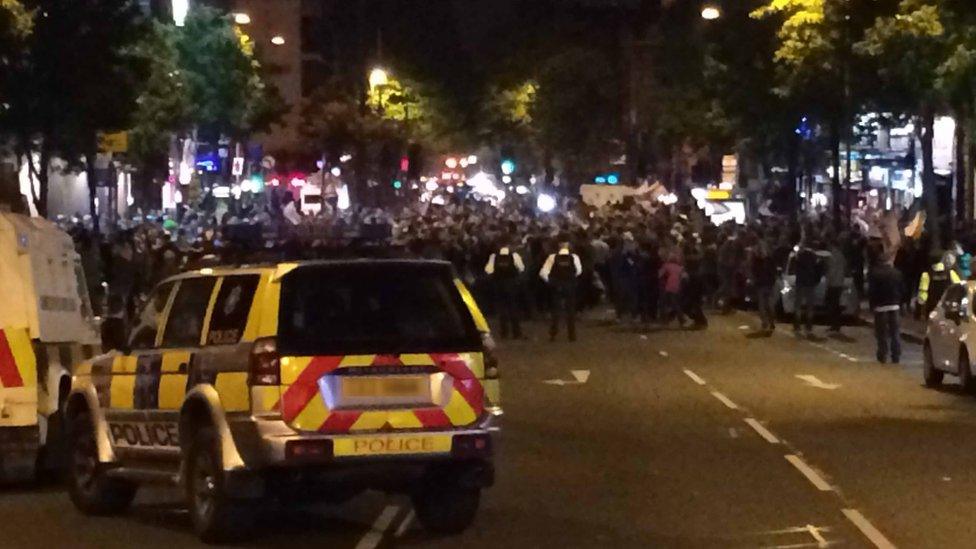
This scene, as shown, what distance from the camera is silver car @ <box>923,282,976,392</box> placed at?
2322cm

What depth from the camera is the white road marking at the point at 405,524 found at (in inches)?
509

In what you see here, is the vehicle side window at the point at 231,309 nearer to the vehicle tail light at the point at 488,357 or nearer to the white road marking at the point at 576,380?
the vehicle tail light at the point at 488,357

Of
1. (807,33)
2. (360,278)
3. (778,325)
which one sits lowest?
(778,325)

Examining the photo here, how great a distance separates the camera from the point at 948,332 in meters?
24.0

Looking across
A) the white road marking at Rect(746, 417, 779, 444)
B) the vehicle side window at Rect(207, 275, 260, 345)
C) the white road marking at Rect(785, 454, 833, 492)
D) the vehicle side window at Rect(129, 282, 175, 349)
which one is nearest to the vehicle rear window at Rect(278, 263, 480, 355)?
the vehicle side window at Rect(207, 275, 260, 345)

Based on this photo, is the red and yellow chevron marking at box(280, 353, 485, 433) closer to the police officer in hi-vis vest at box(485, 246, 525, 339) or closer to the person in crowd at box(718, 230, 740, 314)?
the police officer in hi-vis vest at box(485, 246, 525, 339)

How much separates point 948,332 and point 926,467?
792 centimetres

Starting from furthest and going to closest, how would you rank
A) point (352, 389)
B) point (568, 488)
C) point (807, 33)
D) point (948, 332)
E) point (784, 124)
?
point (784, 124) → point (807, 33) → point (948, 332) → point (568, 488) → point (352, 389)

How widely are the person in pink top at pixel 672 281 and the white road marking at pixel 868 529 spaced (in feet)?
71.4

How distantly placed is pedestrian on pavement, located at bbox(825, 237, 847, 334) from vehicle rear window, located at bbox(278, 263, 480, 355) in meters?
21.7

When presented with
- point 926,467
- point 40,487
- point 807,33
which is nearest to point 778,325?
point 807,33

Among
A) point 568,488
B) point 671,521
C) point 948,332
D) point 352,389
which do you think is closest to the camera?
point 352,389

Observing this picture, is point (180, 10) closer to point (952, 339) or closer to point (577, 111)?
point (577, 111)

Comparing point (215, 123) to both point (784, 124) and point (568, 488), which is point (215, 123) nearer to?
point (784, 124)
